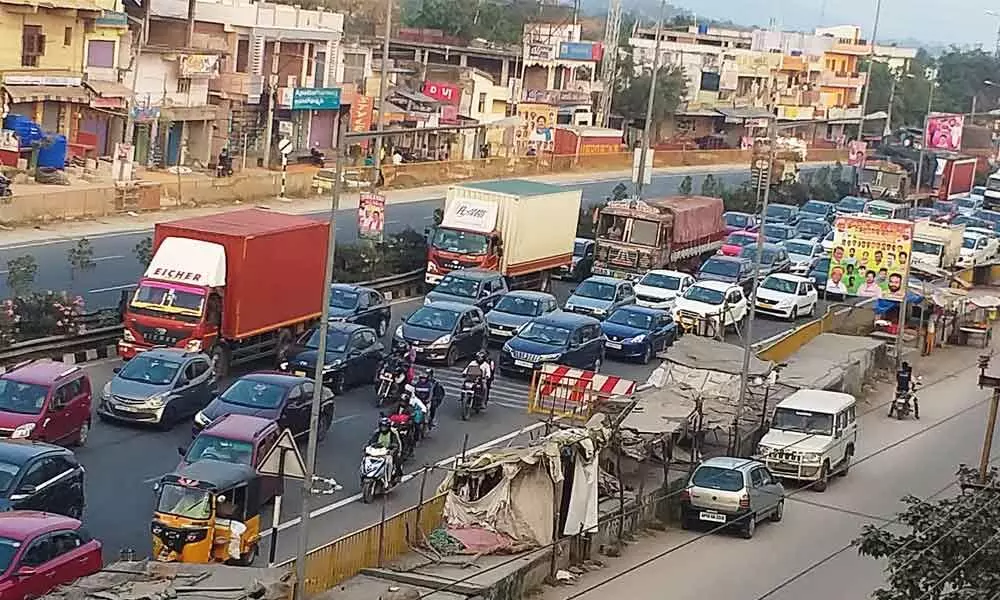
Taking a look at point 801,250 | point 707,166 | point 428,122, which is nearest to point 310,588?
point 801,250

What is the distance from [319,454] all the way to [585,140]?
6307 centimetres

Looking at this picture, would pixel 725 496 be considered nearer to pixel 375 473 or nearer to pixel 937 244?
pixel 375 473

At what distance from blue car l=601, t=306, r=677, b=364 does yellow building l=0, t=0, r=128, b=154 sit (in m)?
24.7

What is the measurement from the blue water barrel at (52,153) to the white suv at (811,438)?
99.0 feet

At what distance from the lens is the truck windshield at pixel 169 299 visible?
98.2 feet

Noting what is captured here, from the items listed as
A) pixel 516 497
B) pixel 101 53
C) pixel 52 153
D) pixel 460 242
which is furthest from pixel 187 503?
pixel 101 53

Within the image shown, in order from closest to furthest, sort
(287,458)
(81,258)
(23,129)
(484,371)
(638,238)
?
(287,458)
(484,371)
(81,258)
(638,238)
(23,129)

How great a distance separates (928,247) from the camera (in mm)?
57156

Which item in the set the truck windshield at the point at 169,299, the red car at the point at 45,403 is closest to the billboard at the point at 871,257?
the truck windshield at the point at 169,299

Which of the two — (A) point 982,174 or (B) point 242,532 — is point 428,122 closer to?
(A) point 982,174

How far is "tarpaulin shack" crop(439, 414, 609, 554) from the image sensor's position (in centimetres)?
2245

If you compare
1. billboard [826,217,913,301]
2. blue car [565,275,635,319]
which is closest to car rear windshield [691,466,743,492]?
blue car [565,275,635,319]

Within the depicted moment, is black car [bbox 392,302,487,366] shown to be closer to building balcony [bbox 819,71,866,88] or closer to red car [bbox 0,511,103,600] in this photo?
red car [bbox 0,511,103,600]

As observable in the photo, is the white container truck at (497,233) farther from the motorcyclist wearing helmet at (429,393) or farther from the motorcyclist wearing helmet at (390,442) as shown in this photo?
the motorcyclist wearing helmet at (390,442)
